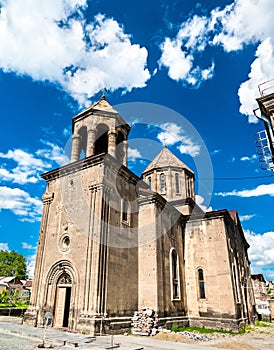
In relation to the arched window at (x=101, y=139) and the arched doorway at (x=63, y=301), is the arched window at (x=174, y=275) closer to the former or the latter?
the arched doorway at (x=63, y=301)

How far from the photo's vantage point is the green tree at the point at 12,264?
2033 inches

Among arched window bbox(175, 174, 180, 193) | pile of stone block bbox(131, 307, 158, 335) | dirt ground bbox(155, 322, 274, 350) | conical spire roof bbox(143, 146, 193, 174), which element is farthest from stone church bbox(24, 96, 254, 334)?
conical spire roof bbox(143, 146, 193, 174)

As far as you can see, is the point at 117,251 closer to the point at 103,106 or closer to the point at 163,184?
the point at 103,106

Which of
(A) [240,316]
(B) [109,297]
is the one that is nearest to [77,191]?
(B) [109,297]

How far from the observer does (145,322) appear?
535 inches

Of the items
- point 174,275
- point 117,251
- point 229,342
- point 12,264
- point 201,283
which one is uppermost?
point 12,264

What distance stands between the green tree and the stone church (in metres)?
42.7

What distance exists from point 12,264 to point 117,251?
153 feet

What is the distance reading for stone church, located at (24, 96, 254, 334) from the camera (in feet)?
43.9

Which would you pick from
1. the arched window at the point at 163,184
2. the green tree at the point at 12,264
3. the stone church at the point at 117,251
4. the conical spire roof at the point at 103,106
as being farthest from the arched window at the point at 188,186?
the green tree at the point at 12,264

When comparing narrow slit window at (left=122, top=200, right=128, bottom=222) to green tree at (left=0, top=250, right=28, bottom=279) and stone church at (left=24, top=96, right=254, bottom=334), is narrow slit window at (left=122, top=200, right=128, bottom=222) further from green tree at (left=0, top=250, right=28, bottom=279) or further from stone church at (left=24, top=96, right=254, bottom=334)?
green tree at (left=0, top=250, right=28, bottom=279)

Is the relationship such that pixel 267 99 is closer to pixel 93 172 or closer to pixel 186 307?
pixel 93 172

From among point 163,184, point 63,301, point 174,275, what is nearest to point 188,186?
point 163,184

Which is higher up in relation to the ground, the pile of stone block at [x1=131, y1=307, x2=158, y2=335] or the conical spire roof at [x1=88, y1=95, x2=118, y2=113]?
the conical spire roof at [x1=88, y1=95, x2=118, y2=113]
